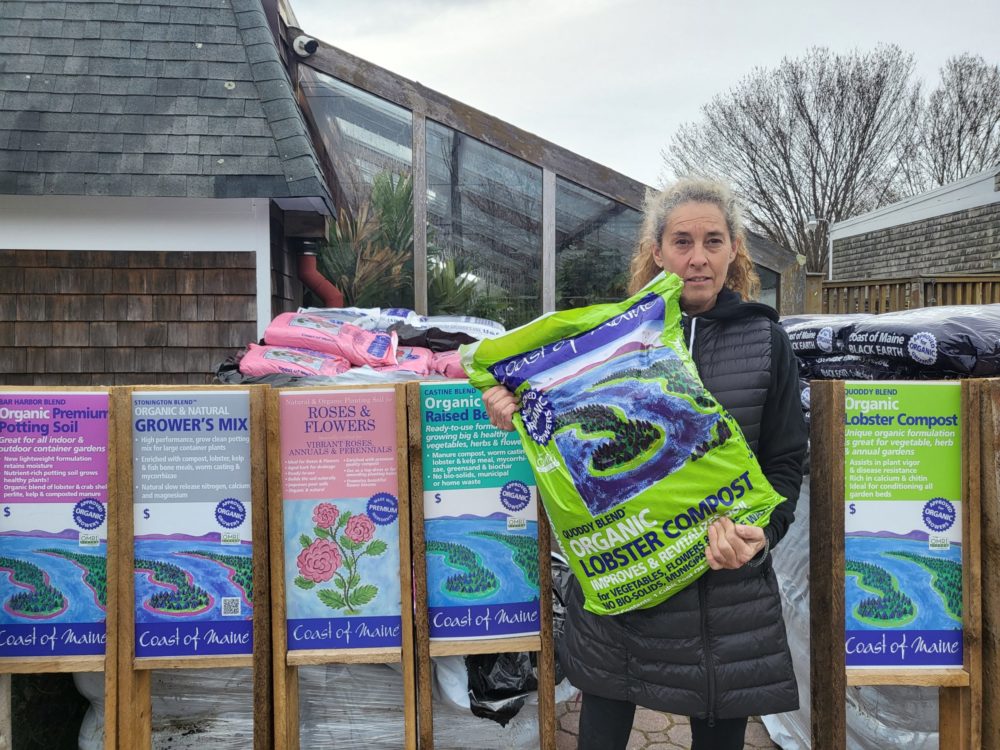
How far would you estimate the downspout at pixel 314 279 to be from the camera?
225 inches

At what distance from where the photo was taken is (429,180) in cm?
577

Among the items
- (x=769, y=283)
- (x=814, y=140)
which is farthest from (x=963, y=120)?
(x=769, y=283)

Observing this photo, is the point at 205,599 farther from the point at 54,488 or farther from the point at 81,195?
the point at 81,195

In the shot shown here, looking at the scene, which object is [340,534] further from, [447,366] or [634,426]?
[447,366]

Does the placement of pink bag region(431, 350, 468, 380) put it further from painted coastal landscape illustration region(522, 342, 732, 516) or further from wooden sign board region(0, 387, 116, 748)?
painted coastal landscape illustration region(522, 342, 732, 516)

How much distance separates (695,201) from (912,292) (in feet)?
22.5

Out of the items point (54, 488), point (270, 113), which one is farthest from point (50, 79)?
point (54, 488)

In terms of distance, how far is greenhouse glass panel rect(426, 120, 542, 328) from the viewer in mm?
5730

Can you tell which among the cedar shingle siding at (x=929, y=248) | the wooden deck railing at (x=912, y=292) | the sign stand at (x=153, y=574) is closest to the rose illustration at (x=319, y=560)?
the sign stand at (x=153, y=574)

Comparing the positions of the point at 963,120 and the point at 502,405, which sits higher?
the point at 963,120

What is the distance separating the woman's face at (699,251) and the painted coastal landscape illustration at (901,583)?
34.6 inches

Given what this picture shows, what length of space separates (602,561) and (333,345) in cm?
302

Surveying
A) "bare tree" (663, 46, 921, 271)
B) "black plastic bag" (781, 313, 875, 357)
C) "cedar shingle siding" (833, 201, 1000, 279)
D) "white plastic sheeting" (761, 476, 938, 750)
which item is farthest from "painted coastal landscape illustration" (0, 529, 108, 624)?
"bare tree" (663, 46, 921, 271)

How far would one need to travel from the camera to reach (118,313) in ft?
16.3
